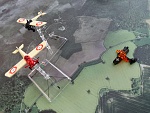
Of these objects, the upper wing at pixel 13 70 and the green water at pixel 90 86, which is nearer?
the green water at pixel 90 86

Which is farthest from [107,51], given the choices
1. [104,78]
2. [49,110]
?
[49,110]

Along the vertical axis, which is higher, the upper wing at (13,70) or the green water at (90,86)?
the upper wing at (13,70)

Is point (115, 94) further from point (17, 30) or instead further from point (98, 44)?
point (17, 30)

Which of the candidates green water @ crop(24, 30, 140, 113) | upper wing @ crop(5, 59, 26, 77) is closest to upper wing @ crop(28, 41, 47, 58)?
upper wing @ crop(5, 59, 26, 77)

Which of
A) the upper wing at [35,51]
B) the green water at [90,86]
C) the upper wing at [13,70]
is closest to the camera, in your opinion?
the green water at [90,86]

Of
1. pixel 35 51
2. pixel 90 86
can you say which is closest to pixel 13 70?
pixel 35 51

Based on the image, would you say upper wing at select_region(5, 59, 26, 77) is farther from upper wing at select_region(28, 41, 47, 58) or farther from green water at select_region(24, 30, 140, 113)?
green water at select_region(24, 30, 140, 113)

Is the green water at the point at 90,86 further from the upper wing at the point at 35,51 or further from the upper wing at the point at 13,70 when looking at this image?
the upper wing at the point at 35,51

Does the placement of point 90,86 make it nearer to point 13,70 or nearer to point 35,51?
point 35,51

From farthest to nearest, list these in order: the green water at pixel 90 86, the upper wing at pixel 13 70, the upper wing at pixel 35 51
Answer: the upper wing at pixel 35 51, the upper wing at pixel 13 70, the green water at pixel 90 86

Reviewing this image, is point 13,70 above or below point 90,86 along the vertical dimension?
above

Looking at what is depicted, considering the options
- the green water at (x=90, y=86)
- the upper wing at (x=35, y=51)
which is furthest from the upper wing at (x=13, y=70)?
the green water at (x=90, y=86)
